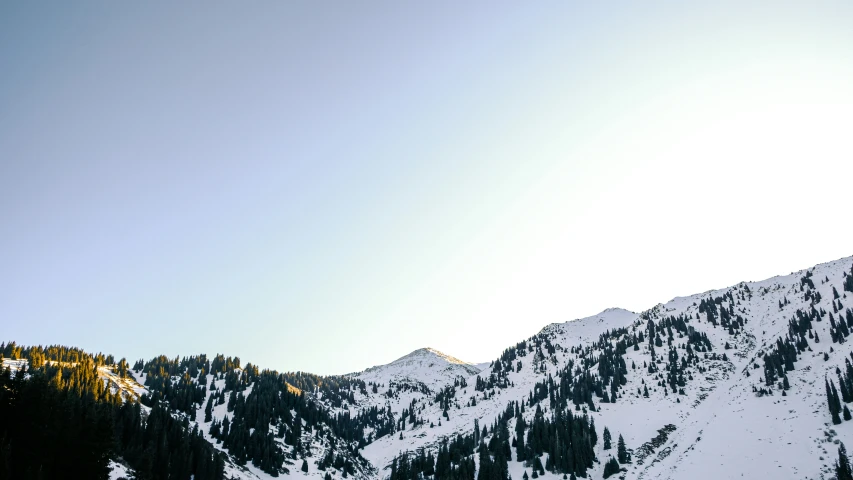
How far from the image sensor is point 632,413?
13625 centimetres

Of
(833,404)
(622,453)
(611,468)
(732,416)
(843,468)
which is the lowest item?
(611,468)

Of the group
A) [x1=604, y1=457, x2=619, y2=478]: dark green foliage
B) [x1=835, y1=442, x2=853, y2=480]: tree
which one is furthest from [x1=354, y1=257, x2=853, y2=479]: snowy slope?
[x1=835, y1=442, x2=853, y2=480]: tree

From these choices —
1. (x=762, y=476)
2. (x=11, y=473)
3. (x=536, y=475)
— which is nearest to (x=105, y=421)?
(x=11, y=473)

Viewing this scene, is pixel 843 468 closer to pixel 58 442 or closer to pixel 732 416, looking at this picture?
pixel 732 416

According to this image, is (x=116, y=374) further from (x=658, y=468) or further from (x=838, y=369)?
(x=838, y=369)

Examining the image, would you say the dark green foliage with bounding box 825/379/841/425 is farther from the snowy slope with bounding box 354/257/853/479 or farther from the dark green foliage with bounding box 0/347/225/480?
the dark green foliage with bounding box 0/347/225/480

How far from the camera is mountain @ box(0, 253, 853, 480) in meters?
93.0

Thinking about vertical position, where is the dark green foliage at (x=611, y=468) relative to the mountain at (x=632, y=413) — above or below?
below

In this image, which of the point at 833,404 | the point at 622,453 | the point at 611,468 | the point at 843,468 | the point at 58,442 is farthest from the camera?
the point at 622,453

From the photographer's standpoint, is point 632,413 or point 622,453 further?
point 632,413

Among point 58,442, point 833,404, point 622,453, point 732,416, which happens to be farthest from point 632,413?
point 58,442

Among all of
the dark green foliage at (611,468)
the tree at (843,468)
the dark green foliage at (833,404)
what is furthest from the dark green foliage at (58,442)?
the dark green foliage at (833,404)

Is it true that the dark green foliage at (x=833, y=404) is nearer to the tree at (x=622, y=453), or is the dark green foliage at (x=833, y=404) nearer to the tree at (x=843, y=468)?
the tree at (x=843, y=468)

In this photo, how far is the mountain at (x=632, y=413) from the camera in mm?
93000
